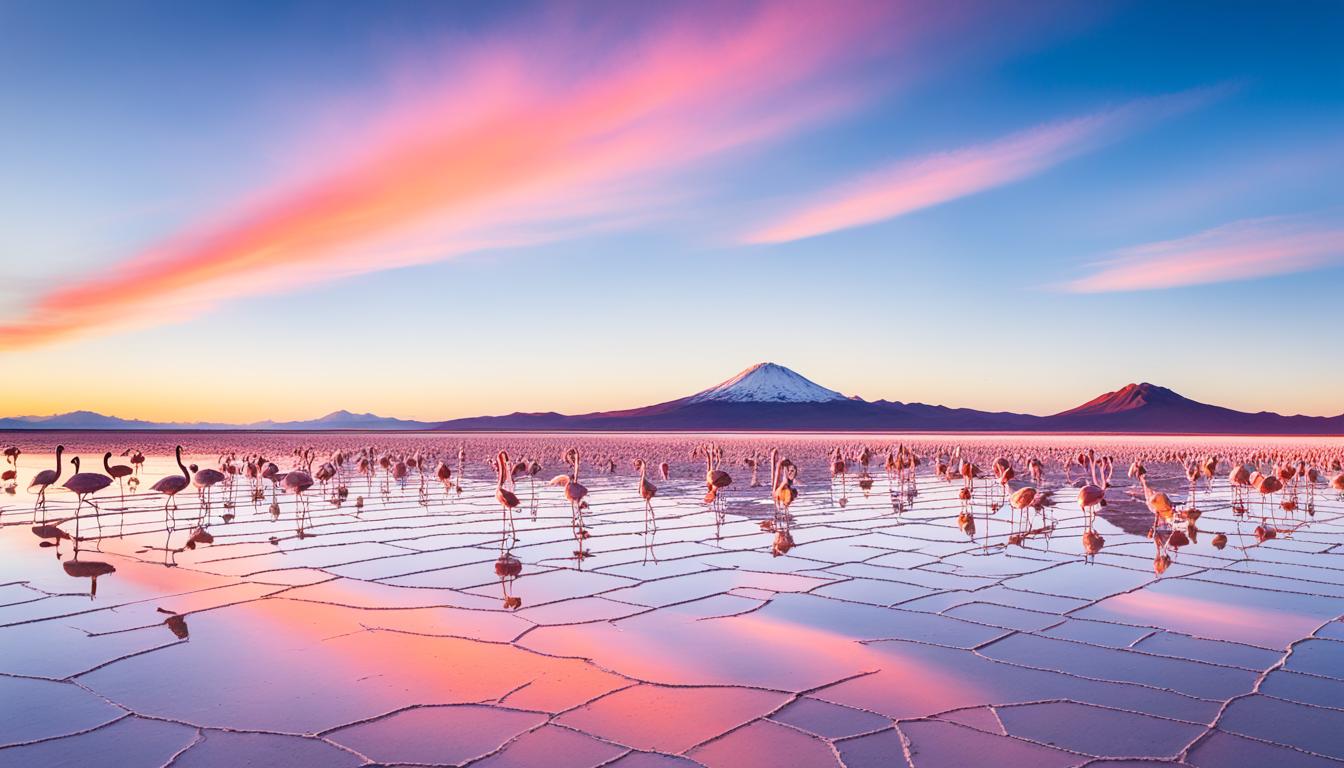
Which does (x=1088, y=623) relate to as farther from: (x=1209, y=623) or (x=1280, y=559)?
(x=1280, y=559)

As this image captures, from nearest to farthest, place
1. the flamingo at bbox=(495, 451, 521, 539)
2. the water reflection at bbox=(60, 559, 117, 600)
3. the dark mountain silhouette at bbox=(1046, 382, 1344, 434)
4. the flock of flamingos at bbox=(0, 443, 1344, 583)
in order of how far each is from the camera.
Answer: the water reflection at bbox=(60, 559, 117, 600), the flamingo at bbox=(495, 451, 521, 539), the flock of flamingos at bbox=(0, 443, 1344, 583), the dark mountain silhouette at bbox=(1046, 382, 1344, 434)

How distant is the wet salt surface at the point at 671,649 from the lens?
4.39 m

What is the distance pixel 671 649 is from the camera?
602 centimetres

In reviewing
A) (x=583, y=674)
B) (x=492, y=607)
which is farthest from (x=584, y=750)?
(x=492, y=607)

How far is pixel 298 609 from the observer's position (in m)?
7.19

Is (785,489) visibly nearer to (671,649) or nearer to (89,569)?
(671,649)

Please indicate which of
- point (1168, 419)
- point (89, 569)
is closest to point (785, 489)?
point (89, 569)

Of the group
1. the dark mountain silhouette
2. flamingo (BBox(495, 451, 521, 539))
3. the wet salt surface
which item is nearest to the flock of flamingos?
flamingo (BBox(495, 451, 521, 539))

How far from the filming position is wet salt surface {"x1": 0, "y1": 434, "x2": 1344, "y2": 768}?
173 inches

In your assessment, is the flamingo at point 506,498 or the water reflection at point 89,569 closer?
the water reflection at point 89,569

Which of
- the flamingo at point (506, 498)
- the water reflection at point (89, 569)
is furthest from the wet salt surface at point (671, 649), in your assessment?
the flamingo at point (506, 498)

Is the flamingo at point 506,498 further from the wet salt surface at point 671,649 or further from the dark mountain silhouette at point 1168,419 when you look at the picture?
the dark mountain silhouette at point 1168,419

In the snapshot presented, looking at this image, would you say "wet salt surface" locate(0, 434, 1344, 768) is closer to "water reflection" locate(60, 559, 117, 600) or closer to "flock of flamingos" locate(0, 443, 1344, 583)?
"water reflection" locate(60, 559, 117, 600)

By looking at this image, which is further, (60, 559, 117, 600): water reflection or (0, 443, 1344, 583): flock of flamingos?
(0, 443, 1344, 583): flock of flamingos
